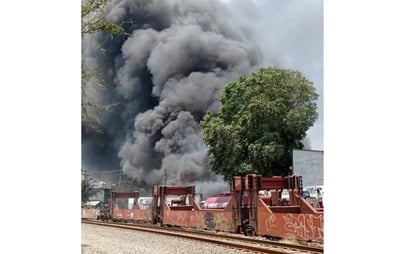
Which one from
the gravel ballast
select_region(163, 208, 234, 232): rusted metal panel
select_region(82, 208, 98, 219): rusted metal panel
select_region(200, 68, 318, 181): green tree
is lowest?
the gravel ballast

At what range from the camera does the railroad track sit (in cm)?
414

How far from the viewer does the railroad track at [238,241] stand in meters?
4.14

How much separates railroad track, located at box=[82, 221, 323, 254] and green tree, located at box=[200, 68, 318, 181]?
0.63 meters

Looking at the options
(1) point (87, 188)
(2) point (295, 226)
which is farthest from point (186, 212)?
(2) point (295, 226)

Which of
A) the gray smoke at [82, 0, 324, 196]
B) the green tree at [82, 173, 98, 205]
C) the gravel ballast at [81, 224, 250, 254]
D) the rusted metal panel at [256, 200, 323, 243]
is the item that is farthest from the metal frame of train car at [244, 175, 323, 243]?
the green tree at [82, 173, 98, 205]

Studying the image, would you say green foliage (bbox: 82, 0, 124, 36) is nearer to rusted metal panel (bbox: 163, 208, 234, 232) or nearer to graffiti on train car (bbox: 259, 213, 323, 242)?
rusted metal panel (bbox: 163, 208, 234, 232)

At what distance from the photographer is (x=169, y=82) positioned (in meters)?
4.18

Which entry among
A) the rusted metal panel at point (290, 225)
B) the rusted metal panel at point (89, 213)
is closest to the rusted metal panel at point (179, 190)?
the rusted metal panel at point (89, 213)

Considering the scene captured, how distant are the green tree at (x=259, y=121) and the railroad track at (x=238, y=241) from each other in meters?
0.63

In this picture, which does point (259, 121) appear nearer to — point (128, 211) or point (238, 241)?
point (238, 241)

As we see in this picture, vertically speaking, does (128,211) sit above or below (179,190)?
below

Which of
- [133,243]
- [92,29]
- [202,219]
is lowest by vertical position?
[133,243]

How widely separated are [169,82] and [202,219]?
6.10 feet
